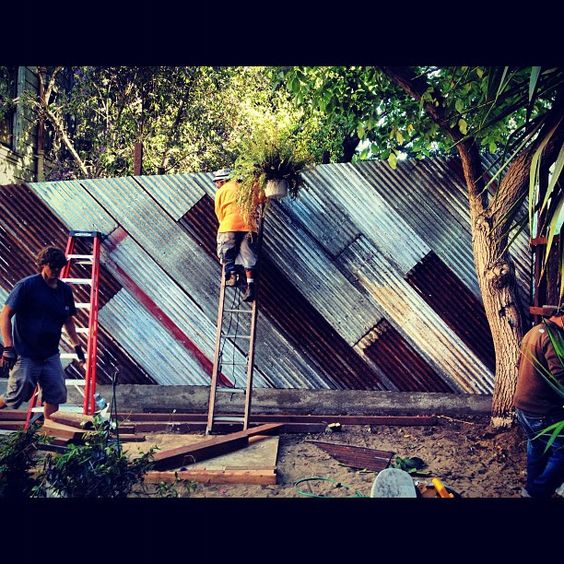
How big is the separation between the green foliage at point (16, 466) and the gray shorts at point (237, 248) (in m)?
3.01

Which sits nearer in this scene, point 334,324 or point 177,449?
point 177,449

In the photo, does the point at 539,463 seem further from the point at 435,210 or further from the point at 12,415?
the point at 12,415

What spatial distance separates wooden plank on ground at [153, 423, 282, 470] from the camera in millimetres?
5031

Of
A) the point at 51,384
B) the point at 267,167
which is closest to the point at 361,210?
the point at 267,167

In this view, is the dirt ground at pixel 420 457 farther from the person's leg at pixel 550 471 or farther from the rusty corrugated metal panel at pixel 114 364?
the rusty corrugated metal panel at pixel 114 364

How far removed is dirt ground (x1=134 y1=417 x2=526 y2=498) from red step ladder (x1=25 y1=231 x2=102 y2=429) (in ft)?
6.49

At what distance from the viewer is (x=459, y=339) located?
21.4 ft

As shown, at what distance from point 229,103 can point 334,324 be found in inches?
316

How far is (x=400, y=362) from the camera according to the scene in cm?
659

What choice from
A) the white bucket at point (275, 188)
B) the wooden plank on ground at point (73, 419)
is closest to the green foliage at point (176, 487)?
the wooden plank on ground at point (73, 419)

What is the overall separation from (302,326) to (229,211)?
1657mm
